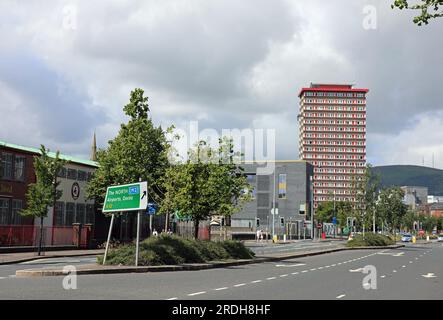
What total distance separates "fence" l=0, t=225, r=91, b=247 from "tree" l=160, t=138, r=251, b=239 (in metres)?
12.3

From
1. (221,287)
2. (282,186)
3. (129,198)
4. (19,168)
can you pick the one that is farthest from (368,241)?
(282,186)

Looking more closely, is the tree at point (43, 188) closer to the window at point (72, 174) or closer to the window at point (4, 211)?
the window at point (4, 211)

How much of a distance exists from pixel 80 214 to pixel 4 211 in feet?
29.6

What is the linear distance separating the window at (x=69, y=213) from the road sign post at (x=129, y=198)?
81.5 feet

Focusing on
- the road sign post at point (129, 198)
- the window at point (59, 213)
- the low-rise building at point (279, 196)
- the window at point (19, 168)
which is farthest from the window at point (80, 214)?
the low-rise building at point (279, 196)

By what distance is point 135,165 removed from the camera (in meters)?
37.0

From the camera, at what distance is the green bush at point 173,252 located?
23484 millimetres

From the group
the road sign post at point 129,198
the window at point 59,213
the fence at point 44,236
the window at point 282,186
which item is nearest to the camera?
the road sign post at point 129,198

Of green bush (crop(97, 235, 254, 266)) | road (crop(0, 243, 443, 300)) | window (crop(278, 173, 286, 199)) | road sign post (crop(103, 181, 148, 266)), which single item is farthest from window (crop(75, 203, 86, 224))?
window (crop(278, 173, 286, 199))

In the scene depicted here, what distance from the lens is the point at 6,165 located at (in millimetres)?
42094

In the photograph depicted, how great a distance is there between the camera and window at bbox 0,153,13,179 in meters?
41.6

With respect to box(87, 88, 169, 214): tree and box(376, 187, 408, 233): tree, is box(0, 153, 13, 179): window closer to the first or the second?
box(87, 88, 169, 214): tree
